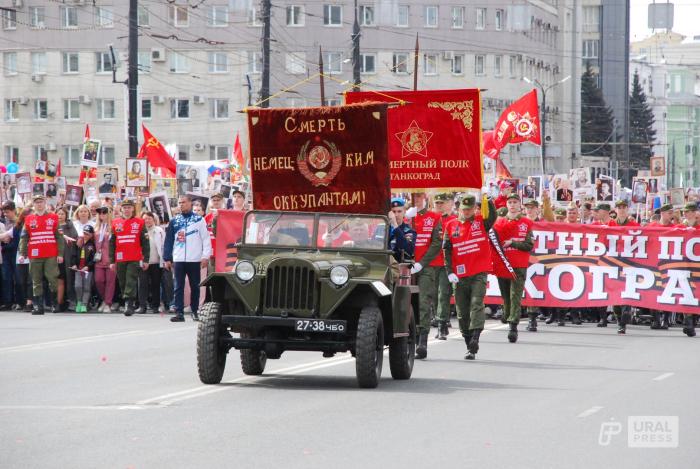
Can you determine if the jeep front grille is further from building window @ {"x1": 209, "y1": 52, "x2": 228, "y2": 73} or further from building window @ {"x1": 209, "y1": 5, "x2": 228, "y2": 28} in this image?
building window @ {"x1": 209, "y1": 5, "x2": 228, "y2": 28}

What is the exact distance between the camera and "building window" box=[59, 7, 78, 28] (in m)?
82.1

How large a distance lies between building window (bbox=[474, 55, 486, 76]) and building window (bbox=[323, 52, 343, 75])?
33.7 ft

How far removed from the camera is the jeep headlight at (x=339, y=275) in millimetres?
13141

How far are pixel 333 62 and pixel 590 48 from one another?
62.4 meters

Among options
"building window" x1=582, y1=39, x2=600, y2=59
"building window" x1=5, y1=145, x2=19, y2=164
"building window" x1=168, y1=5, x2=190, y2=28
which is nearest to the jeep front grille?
"building window" x1=168, y1=5, x2=190, y2=28

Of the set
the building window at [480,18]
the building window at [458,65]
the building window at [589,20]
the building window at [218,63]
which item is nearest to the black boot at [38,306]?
the building window at [218,63]

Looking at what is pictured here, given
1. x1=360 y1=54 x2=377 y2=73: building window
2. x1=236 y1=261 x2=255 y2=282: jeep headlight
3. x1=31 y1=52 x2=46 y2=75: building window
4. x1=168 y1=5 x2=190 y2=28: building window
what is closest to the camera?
x1=236 y1=261 x2=255 y2=282: jeep headlight

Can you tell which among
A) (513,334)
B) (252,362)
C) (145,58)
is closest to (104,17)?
(145,58)

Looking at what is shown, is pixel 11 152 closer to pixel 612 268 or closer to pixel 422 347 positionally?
pixel 612 268

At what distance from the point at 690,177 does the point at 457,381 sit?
626ft

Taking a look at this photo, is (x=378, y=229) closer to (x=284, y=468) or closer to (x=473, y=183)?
(x=284, y=468)

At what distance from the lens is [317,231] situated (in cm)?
1411

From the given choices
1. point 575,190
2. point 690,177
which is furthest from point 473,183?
point 690,177

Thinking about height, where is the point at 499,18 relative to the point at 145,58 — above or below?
above
